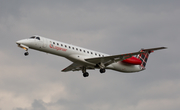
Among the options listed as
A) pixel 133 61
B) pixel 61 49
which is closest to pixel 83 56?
pixel 61 49

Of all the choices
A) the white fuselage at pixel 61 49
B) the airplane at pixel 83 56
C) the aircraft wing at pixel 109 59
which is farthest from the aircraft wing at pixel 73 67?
the aircraft wing at pixel 109 59

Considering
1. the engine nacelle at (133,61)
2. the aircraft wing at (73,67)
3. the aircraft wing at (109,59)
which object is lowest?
the aircraft wing at (109,59)

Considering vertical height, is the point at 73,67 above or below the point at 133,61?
below

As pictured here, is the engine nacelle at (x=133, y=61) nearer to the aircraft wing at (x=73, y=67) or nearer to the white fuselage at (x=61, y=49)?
the white fuselage at (x=61, y=49)

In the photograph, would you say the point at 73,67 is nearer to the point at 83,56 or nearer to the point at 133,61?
the point at 83,56

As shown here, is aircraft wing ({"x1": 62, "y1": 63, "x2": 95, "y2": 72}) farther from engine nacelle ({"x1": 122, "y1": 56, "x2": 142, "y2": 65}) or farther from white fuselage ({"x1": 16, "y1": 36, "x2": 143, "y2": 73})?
engine nacelle ({"x1": 122, "y1": 56, "x2": 142, "y2": 65})

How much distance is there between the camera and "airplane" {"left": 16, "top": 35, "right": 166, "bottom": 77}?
41.1m

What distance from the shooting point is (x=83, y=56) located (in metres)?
43.2

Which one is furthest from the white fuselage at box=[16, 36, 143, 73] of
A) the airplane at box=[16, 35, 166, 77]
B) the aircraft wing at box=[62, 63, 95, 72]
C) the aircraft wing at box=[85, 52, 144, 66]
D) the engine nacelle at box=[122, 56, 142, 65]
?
the engine nacelle at box=[122, 56, 142, 65]

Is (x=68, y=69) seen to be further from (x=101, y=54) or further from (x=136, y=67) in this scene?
(x=136, y=67)

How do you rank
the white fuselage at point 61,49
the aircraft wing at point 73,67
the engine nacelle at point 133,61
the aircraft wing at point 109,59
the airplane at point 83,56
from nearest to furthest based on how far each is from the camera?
1. the white fuselage at point 61,49
2. the airplane at point 83,56
3. the aircraft wing at point 109,59
4. the aircraft wing at point 73,67
5. the engine nacelle at point 133,61

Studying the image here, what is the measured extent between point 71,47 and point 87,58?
2.58m

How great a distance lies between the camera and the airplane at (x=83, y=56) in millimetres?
41094

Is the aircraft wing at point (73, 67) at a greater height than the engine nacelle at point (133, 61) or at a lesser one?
lesser
